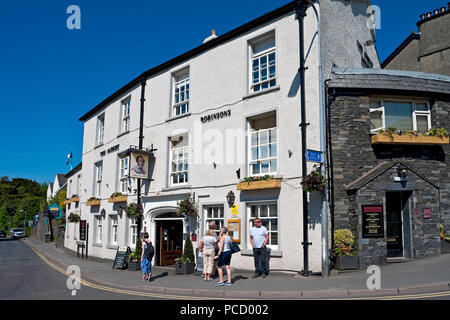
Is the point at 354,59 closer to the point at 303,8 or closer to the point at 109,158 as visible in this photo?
the point at 303,8

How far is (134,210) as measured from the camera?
17672 mm

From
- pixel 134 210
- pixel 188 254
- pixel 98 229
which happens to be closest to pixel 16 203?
pixel 98 229

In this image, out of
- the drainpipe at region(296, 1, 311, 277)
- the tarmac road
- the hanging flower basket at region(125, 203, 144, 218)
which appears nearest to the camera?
the tarmac road

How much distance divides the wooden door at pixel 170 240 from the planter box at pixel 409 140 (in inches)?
375

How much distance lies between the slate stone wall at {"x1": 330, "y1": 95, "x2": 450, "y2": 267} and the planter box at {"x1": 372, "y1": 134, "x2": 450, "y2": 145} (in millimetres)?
360

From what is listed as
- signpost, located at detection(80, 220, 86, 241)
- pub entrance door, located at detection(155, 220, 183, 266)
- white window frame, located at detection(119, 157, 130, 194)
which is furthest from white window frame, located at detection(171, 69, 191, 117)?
signpost, located at detection(80, 220, 86, 241)

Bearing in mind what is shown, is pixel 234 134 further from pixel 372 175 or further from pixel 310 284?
pixel 310 284

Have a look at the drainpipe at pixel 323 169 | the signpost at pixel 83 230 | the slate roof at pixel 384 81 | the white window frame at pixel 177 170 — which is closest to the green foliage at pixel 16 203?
the signpost at pixel 83 230

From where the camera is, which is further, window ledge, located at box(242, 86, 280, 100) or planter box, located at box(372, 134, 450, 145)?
window ledge, located at box(242, 86, 280, 100)

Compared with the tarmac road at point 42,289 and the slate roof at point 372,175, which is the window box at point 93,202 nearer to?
the tarmac road at point 42,289

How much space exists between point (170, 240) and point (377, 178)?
982 cm

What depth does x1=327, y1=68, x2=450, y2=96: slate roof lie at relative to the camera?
12.4m

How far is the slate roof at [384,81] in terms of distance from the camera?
40.8ft

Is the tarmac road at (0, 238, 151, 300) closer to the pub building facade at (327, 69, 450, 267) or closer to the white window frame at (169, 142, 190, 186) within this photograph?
the white window frame at (169, 142, 190, 186)
